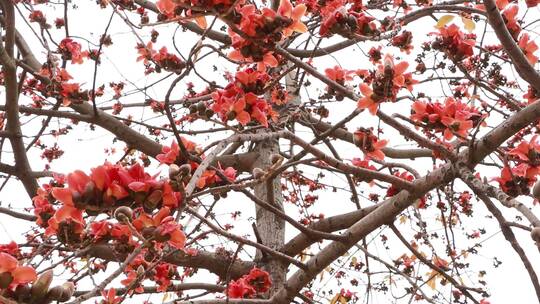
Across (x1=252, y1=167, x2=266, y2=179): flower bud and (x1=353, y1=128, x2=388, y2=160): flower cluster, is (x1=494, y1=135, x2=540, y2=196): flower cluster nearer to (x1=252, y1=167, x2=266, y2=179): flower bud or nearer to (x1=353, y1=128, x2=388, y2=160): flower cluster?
(x1=353, y1=128, x2=388, y2=160): flower cluster

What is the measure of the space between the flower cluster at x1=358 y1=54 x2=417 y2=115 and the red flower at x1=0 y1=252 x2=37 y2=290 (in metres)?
0.97

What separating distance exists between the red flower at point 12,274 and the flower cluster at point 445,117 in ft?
3.78

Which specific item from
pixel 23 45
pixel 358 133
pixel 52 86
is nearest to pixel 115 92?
pixel 23 45

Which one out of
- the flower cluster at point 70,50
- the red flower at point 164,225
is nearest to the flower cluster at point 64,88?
the flower cluster at point 70,50

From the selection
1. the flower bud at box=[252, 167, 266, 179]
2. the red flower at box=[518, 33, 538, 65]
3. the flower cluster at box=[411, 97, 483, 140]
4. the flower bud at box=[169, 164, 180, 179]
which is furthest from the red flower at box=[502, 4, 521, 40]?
the flower bud at box=[169, 164, 180, 179]

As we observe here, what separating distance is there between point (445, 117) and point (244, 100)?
63 cm

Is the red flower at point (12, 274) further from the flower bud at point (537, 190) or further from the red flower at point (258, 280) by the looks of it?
the red flower at point (258, 280)

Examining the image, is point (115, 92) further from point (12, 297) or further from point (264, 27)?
point (12, 297)

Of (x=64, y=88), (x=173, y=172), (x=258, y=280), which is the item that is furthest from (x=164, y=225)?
(x=64, y=88)

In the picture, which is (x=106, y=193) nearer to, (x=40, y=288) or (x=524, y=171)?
(x=40, y=288)

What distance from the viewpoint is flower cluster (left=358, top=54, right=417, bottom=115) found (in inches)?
58.9

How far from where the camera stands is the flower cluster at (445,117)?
A: 1.61 meters

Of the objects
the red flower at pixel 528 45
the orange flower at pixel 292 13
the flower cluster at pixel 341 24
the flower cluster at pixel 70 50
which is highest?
the flower cluster at pixel 70 50

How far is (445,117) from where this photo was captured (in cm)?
163
